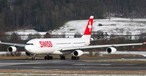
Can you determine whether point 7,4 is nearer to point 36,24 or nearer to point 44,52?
point 36,24

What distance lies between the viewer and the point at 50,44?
71562 mm

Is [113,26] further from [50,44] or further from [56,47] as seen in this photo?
[50,44]

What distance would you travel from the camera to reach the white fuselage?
6869cm

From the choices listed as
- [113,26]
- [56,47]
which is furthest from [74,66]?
[113,26]

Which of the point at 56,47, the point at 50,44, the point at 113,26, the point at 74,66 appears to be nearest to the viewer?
the point at 74,66

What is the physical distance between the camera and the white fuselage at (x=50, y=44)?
68.7m

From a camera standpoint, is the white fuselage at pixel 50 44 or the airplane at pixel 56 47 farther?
the airplane at pixel 56 47

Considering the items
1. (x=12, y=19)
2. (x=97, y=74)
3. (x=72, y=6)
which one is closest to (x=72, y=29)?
(x=72, y=6)

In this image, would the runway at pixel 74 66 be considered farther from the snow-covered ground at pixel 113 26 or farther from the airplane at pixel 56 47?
the snow-covered ground at pixel 113 26

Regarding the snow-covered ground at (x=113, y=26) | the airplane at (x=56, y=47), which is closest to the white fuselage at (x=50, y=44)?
the airplane at (x=56, y=47)

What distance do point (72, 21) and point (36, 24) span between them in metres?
16.9

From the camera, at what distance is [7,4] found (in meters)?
160

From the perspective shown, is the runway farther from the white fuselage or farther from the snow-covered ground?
the snow-covered ground

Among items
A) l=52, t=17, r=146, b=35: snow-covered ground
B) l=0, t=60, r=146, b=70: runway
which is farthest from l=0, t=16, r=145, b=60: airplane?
l=52, t=17, r=146, b=35: snow-covered ground
